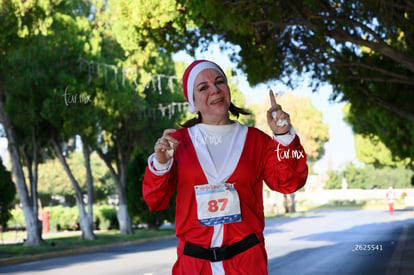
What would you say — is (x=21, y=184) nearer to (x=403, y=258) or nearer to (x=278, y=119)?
(x=403, y=258)

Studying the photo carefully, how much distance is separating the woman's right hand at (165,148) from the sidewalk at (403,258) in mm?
10637

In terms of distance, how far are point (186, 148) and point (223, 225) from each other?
0.44 meters

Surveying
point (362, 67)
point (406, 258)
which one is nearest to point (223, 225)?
point (406, 258)

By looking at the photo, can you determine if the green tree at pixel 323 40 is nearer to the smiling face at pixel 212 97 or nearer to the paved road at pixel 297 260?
the paved road at pixel 297 260

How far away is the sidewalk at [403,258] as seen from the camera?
1409 centimetres

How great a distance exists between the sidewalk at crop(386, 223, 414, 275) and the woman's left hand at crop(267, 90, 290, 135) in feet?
34.2

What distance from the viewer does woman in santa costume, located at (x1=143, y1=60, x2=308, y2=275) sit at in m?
3.80

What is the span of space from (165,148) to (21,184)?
22.9 metres

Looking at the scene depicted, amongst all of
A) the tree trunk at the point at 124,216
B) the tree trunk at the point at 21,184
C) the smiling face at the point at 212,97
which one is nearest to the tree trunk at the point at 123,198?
the tree trunk at the point at 124,216

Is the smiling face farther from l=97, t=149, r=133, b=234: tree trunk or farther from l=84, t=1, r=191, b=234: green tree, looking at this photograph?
l=97, t=149, r=133, b=234: tree trunk

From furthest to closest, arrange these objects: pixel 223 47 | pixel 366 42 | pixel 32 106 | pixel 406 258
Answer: pixel 32 106
pixel 223 47
pixel 406 258
pixel 366 42

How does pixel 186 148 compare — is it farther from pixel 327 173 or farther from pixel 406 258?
pixel 327 173

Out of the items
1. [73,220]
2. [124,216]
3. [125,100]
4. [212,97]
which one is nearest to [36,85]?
[125,100]

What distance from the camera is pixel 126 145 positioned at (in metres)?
35.1
